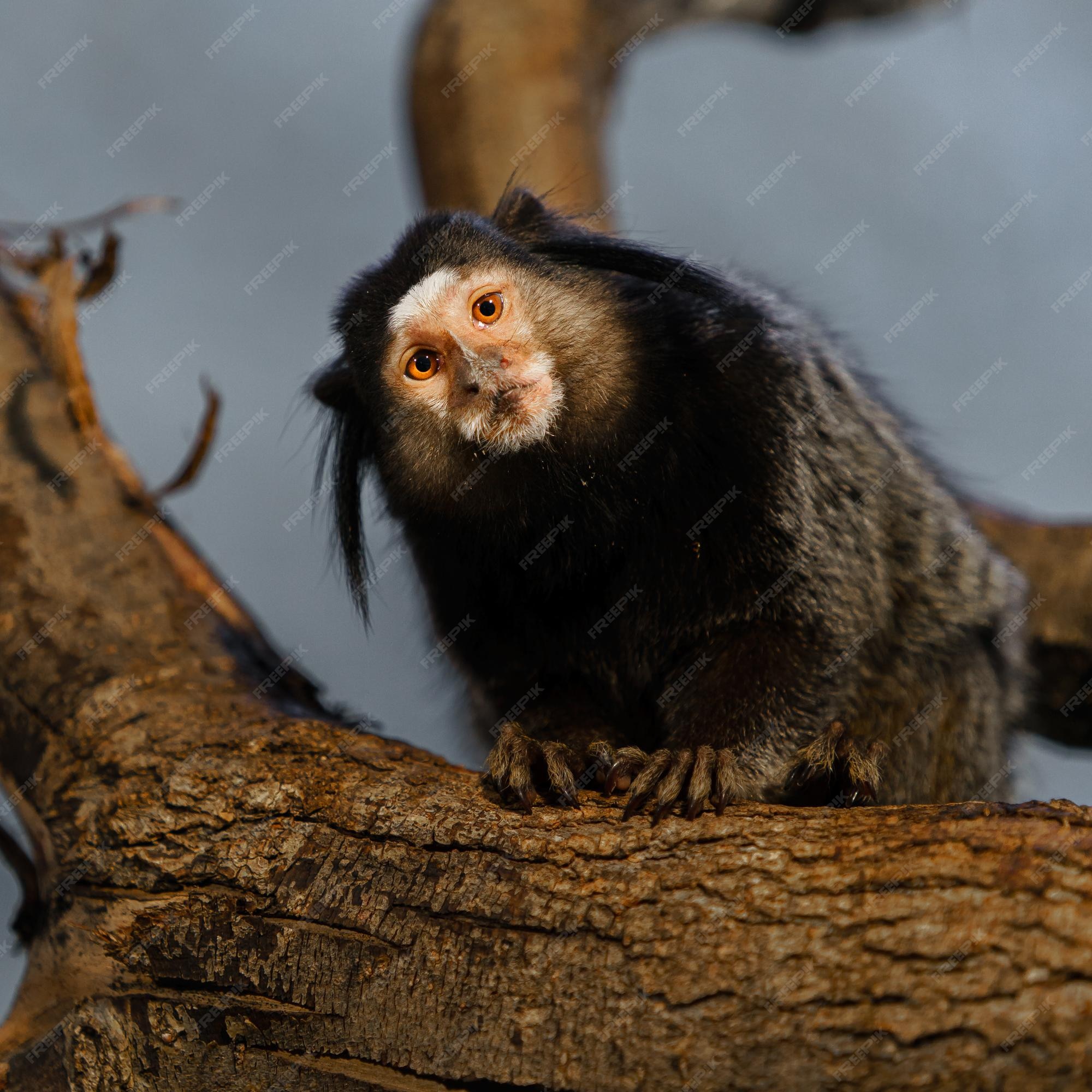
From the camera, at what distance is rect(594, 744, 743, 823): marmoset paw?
2.21 metres

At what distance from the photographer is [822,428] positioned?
3047mm

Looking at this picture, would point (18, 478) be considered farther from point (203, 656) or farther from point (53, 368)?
point (203, 656)

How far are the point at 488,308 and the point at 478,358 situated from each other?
0.77ft

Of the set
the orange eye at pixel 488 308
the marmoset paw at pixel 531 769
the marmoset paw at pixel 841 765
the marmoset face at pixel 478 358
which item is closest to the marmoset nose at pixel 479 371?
the marmoset face at pixel 478 358

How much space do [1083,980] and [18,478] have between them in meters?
3.04

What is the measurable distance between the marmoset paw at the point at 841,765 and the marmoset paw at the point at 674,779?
0.25 metres

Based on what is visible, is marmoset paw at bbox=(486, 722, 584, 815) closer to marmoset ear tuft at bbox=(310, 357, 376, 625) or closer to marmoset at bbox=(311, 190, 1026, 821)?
marmoset at bbox=(311, 190, 1026, 821)

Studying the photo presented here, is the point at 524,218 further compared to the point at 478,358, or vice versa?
the point at 524,218

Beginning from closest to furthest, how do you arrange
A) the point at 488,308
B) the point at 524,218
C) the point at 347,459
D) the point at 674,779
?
the point at 674,779
the point at 488,308
the point at 524,218
the point at 347,459

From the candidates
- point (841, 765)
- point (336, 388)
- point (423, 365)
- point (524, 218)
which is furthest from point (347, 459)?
point (841, 765)

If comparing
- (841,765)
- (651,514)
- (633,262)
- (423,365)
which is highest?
(423,365)

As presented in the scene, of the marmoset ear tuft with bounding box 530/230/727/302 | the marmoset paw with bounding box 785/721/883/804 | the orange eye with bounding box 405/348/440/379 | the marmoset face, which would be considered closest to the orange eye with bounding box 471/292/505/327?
the marmoset face

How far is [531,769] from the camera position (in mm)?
2400

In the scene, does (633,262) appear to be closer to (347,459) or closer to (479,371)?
(479,371)
